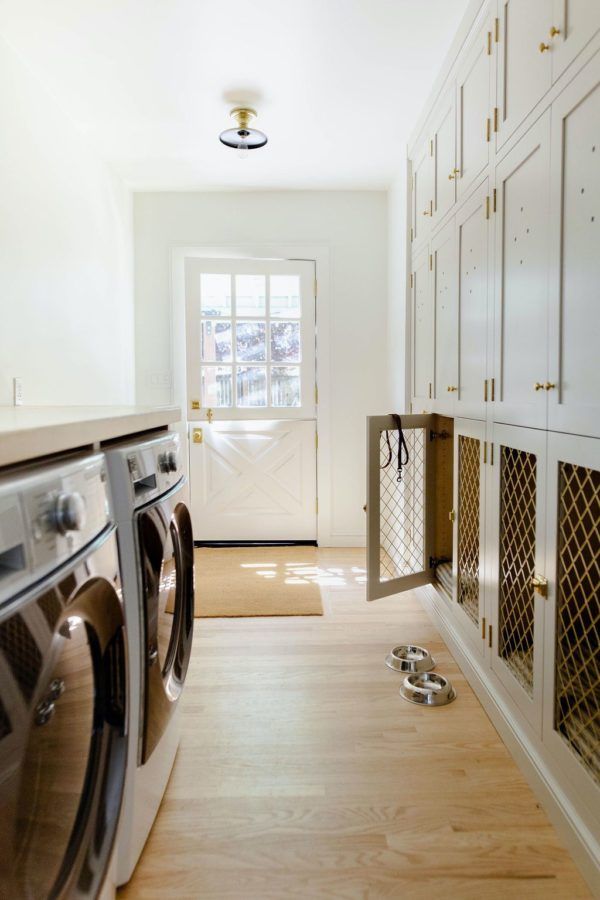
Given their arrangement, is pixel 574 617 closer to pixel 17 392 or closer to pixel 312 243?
pixel 17 392

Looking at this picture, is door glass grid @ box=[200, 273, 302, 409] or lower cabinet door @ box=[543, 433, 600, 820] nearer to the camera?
lower cabinet door @ box=[543, 433, 600, 820]

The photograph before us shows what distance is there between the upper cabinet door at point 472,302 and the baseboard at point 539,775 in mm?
890

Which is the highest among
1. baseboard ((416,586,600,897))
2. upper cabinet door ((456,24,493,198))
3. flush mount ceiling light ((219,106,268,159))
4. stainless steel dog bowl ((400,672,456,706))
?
flush mount ceiling light ((219,106,268,159))

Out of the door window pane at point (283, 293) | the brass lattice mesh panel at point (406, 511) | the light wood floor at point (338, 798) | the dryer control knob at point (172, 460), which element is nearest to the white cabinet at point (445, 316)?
the brass lattice mesh panel at point (406, 511)

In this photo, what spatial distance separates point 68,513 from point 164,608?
0.63 meters

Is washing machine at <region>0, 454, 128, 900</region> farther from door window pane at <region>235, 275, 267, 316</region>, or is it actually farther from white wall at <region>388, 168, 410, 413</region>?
door window pane at <region>235, 275, 267, 316</region>

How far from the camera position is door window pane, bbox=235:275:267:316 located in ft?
13.8

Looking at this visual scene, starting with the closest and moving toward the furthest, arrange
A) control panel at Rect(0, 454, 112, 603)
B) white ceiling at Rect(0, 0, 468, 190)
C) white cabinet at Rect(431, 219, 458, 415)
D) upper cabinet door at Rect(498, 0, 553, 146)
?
control panel at Rect(0, 454, 112, 603) → upper cabinet door at Rect(498, 0, 553, 146) → white ceiling at Rect(0, 0, 468, 190) → white cabinet at Rect(431, 219, 458, 415)

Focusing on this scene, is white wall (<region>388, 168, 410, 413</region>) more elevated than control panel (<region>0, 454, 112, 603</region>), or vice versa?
white wall (<region>388, 168, 410, 413</region>)

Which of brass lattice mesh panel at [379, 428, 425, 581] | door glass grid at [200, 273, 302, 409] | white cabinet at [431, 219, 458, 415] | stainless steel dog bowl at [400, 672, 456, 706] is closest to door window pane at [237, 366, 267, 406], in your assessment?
door glass grid at [200, 273, 302, 409]

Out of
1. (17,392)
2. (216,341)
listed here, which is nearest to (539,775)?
(17,392)

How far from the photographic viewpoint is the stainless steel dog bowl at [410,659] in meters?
2.28

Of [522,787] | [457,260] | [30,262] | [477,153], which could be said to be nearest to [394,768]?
[522,787]

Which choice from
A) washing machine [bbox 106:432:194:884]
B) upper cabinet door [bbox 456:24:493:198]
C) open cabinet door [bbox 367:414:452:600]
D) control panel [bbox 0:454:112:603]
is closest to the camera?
control panel [bbox 0:454:112:603]
